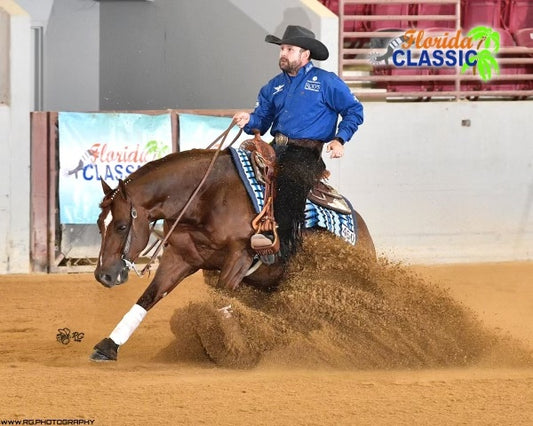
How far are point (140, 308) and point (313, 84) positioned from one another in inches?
75.2

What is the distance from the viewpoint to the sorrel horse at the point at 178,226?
22.2 ft

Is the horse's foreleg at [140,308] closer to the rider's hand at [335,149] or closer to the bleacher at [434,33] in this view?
the rider's hand at [335,149]

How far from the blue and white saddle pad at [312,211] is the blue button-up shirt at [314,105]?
39 centimetres

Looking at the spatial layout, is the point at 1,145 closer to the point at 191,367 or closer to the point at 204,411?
the point at 191,367

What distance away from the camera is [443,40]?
492 inches

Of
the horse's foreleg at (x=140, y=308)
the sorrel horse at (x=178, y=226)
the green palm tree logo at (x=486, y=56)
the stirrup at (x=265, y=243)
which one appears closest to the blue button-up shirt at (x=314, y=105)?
the sorrel horse at (x=178, y=226)

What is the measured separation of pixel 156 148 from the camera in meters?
11.3

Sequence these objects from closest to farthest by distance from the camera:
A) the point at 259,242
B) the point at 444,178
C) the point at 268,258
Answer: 1. the point at 259,242
2. the point at 268,258
3. the point at 444,178

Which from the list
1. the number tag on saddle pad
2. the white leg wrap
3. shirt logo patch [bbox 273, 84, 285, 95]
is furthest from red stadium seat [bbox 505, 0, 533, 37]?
the white leg wrap

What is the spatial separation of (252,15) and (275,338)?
6531 millimetres

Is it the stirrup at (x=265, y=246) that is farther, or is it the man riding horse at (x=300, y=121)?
the man riding horse at (x=300, y=121)

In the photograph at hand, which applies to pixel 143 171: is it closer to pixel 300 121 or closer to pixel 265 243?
pixel 265 243

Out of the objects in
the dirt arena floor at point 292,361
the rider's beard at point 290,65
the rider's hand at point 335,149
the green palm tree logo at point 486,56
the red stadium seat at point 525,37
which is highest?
the red stadium seat at point 525,37

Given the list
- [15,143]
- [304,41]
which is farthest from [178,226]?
[15,143]
